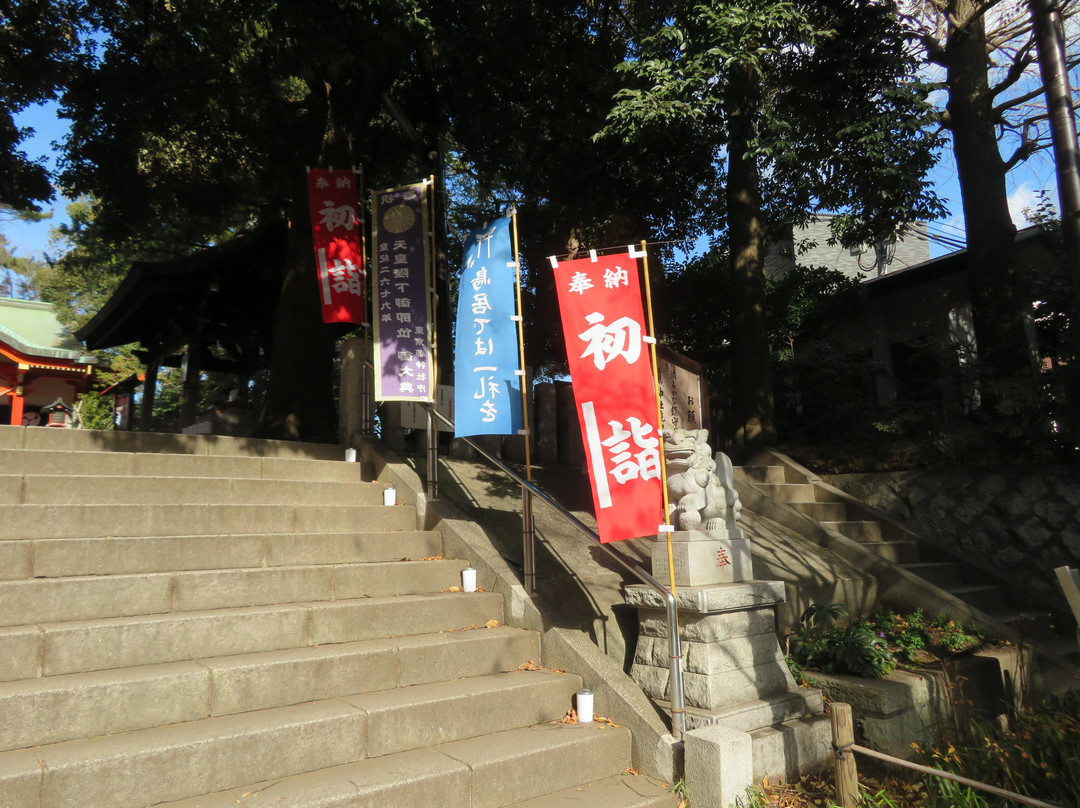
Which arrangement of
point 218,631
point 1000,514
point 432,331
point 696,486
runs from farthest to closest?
point 1000,514 < point 432,331 < point 696,486 < point 218,631

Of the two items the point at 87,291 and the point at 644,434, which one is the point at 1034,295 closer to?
the point at 644,434

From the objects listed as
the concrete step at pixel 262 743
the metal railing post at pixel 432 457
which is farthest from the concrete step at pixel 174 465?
the concrete step at pixel 262 743

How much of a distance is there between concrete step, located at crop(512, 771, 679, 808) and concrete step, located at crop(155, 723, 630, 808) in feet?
0.17

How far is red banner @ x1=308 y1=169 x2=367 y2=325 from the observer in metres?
9.41

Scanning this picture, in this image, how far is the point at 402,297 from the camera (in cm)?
796

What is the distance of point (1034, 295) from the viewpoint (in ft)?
32.2

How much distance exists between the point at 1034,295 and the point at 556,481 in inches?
287

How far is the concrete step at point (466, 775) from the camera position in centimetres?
338

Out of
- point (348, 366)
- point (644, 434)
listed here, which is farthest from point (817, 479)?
point (348, 366)

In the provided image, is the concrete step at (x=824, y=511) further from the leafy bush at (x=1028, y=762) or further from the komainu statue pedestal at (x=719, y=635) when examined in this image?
the leafy bush at (x=1028, y=762)

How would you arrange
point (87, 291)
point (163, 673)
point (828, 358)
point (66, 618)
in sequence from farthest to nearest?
point (87, 291), point (828, 358), point (66, 618), point (163, 673)

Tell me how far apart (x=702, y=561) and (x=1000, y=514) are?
5799mm

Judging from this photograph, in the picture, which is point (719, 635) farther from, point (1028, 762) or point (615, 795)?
point (1028, 762)

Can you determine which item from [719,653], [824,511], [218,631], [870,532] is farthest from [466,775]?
[824,511]
